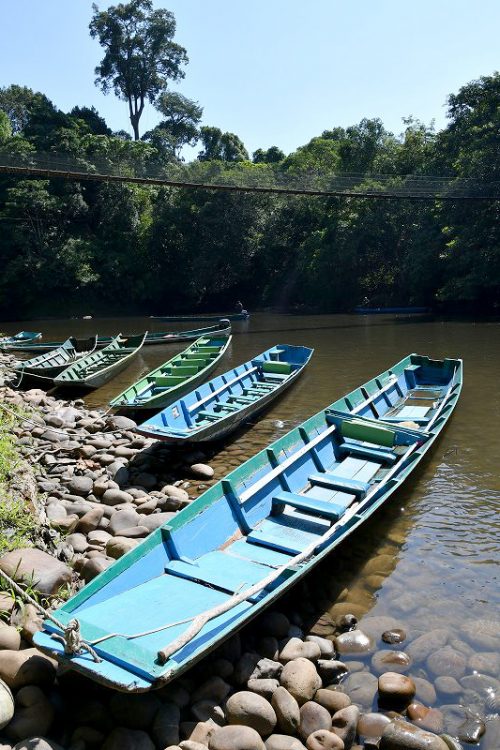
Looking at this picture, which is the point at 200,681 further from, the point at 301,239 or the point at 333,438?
the point at 301,239

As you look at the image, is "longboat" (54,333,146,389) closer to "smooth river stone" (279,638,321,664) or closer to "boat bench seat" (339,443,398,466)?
"boat bench seat" (339,443,398,466)

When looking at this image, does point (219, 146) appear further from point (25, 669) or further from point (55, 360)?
point (25, 669)

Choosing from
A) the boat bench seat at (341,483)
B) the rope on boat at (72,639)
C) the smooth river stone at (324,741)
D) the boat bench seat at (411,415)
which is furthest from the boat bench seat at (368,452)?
the rope on boat at (72,639)

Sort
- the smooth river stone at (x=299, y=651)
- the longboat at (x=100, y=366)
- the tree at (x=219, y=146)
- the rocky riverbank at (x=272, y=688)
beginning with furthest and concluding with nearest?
the tree at (x=219, y=146) < the longboat at (x=100, y=366) < the smooth river stone at (x=299, y=651) < the rocky riverbank at (x=272, y=688)

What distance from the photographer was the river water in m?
5.68

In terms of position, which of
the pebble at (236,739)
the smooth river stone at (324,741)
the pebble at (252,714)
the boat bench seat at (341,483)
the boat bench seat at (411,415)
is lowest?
the smooth river stone at (324,741)

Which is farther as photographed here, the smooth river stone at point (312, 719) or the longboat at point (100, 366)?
the longboat at point (100, 366)

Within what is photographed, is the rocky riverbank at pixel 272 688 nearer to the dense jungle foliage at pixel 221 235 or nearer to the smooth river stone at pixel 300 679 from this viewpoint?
the smooth river stone at pixel 300 679

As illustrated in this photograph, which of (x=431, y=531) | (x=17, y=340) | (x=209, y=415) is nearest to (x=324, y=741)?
(x=431, y=531)

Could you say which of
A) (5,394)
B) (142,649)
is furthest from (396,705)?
(5,394)

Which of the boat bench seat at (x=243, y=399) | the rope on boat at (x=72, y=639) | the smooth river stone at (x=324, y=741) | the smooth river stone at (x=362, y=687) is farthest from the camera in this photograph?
the boat bench seat at (x=243, y=399)

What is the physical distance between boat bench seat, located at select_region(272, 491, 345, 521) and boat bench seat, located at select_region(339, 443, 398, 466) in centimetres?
190

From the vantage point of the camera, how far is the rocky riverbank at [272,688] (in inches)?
155

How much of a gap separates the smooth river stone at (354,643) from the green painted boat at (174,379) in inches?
271
